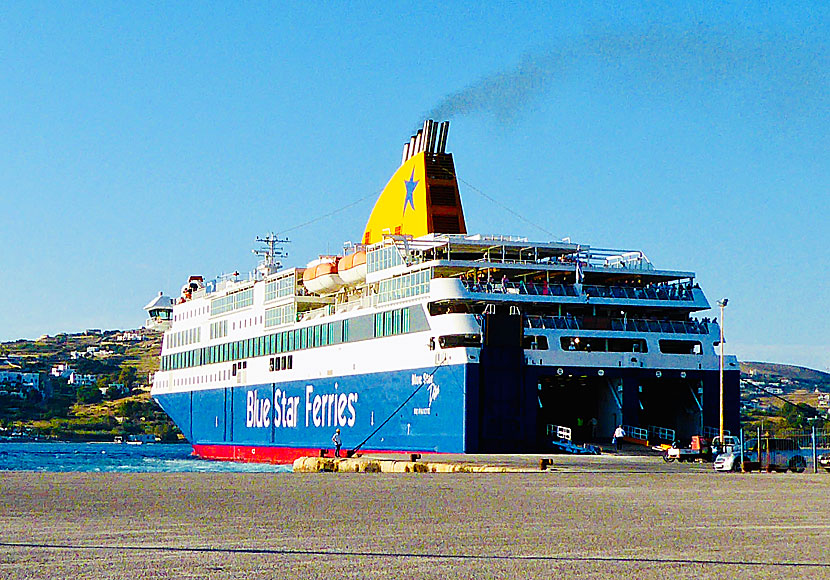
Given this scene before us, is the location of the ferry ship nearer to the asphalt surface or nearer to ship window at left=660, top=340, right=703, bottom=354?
ship window at left=660, top=340, right=703, bottom=354

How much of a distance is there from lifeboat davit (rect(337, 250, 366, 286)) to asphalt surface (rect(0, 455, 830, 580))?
27.8 meters

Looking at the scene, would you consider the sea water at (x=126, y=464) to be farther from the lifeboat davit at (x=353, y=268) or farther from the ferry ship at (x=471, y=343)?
the lifeboat davit at (x=353, y=268)

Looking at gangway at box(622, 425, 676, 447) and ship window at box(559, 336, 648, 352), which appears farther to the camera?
ship window at box(559, 336, 648, 352)

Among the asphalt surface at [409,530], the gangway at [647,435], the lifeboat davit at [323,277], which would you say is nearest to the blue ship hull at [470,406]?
the gangway at [647,435]

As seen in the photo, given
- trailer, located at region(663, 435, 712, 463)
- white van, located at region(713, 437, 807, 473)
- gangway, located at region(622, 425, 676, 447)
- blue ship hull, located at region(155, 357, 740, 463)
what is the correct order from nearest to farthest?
white van, located at region(713, 437, 807, 473) → trailer, located at region(663, 435, 712, 463) → blue ship hull, located at region(155, 357, 740, 463) → gangway, located at region(622, 425, 676, 447)

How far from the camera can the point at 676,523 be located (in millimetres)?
15539

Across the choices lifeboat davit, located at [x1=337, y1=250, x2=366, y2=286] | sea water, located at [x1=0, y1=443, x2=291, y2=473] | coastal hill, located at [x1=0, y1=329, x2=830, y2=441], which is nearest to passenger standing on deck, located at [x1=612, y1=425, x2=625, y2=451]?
sea water, located at [x1=0, y1=443, x2=291, y2=473]

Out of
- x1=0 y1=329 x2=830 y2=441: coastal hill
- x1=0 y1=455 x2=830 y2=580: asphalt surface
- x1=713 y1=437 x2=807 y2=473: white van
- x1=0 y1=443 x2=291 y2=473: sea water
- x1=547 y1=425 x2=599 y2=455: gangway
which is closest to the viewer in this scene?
x1=0 y1=455 x2=830 y2=580: asphalt surface

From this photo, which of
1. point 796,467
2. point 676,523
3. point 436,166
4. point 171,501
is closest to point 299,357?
point 436,166

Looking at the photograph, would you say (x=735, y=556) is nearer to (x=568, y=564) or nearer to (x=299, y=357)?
(x=568, y=564)

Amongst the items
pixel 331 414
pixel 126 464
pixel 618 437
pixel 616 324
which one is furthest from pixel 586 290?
pixel 126 464

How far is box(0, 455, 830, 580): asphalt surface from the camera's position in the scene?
10891 mm

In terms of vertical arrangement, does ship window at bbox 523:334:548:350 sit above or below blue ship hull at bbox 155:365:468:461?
above

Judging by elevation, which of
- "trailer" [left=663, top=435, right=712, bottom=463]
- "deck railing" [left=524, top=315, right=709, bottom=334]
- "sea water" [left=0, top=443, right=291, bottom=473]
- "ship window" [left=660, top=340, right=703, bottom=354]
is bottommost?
"sea water" [left=0, top=443, right=291, bottom=473]
